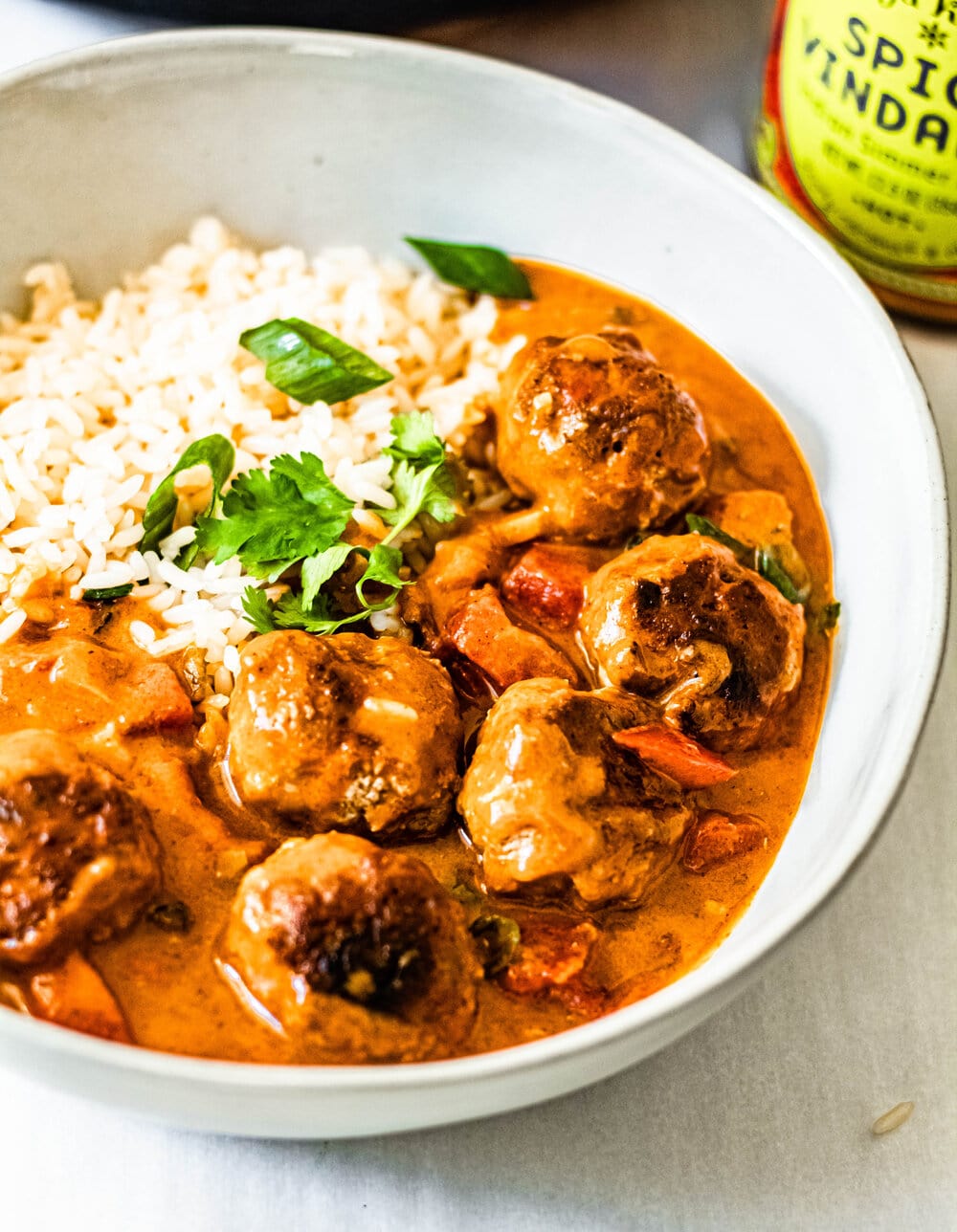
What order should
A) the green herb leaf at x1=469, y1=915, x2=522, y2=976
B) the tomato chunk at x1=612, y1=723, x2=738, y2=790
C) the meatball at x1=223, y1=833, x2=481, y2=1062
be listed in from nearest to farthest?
the meatball at x1=223, y1=833, x2=481, y2=1062 → the green herb leaf at x1=469, y1=915, x2=522, y2=976 → the tomato chunk at x1=612, y1=723, x2=738, y2=790

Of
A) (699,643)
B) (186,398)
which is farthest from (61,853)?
(186,398)

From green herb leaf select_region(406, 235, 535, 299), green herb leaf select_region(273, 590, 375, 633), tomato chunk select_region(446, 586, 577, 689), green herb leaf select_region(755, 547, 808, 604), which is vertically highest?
green herb leaf select_region(406, 235, 535, 299)

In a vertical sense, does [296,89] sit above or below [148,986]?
above

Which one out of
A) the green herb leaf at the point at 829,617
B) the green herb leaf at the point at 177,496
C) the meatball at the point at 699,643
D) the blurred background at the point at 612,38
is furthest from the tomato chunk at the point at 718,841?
the blurred background at the point at 612,38

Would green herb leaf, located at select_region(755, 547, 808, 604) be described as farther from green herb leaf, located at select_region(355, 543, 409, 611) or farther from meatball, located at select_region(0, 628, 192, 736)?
meatball, located at select_region(0, 628, 192, 736)

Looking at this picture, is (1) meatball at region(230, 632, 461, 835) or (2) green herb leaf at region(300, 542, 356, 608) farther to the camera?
(2) green herb leaf at region(300, 542, 356, 608)

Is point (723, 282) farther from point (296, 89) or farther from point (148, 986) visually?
point (148, 986)

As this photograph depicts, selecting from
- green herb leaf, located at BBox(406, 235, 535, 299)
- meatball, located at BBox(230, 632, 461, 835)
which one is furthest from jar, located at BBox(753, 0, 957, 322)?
meatball, located at BBox(230, 632, 461, 835)

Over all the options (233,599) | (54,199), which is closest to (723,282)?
(233,599)
